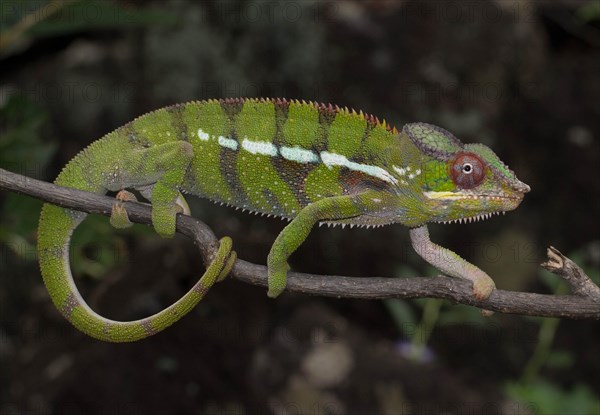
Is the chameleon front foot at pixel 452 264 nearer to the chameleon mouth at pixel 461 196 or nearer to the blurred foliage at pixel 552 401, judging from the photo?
the chameleon mouth at pixel 461 196

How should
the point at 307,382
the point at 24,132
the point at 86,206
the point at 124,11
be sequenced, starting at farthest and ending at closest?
the point at 307,382 < the point at 24,132 < the point at 124,11 < the point at 86,206

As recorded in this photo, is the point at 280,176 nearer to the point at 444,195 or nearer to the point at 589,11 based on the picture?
the point at 444,195

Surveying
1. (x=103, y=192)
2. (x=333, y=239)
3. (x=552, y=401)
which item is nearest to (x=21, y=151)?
(x=103, y=192)

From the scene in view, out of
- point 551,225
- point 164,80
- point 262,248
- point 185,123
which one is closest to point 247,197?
point 185,123

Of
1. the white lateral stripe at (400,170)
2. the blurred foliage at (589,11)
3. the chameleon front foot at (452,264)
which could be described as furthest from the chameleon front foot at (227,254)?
the blurred foliage at (589,11)

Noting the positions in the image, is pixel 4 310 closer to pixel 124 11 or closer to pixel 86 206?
pixel 124 11

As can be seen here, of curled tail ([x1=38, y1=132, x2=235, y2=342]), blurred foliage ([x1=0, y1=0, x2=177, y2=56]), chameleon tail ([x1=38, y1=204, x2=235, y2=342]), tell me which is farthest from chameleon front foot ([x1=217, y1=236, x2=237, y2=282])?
blurred foliage ([x1=0, y1=0, x2=177, y2=56])
